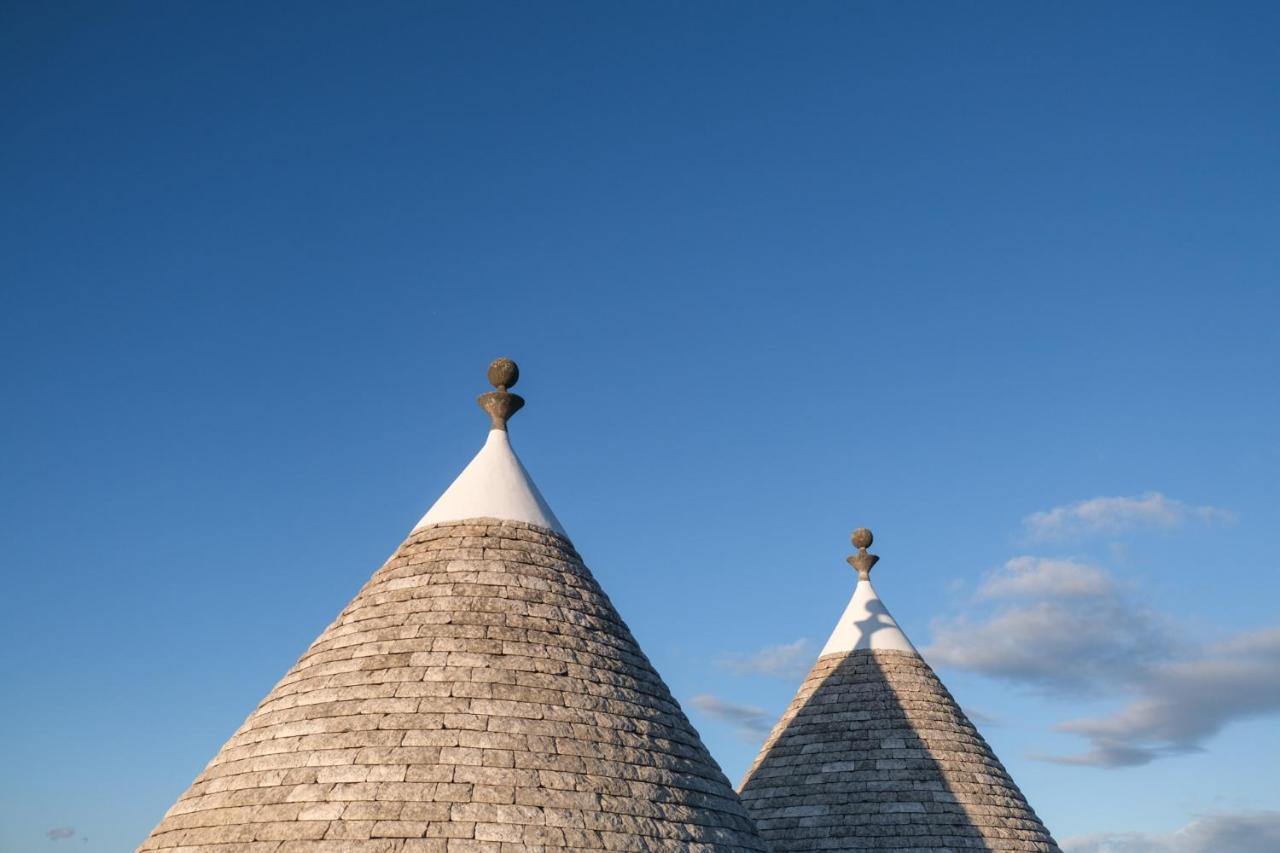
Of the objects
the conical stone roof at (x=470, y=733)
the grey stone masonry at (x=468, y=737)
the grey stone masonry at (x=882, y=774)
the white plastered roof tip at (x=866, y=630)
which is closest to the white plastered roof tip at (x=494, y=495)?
the conical stone roof at (x=470, y=733)

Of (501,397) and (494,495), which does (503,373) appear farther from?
(494,495)

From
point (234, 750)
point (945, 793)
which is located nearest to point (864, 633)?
point (945, 793)

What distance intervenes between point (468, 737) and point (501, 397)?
166 inches

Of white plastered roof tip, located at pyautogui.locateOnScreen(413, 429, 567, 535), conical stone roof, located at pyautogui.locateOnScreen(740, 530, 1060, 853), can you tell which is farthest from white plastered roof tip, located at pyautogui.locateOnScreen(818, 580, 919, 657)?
white plastered roof tip, located at pyautogui.locateOnScreen(413, 429, 567, 535)

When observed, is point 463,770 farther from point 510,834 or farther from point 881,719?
point 881,719

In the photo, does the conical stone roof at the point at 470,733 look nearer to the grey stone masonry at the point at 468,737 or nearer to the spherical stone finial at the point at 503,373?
the grey stone masonry at the point at 468,737

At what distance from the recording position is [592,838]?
8.90m

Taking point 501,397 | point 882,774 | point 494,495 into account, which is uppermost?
point 501,397

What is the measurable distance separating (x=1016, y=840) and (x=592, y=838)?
295 inches

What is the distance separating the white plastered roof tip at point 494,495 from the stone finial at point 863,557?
23.7 feet

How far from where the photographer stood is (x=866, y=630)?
17.0m

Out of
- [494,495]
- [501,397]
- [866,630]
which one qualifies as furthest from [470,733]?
[866,630]

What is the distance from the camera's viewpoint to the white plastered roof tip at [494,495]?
1157 cm

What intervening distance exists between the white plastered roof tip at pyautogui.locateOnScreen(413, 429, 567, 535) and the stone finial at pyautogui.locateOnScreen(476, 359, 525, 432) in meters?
0.39
